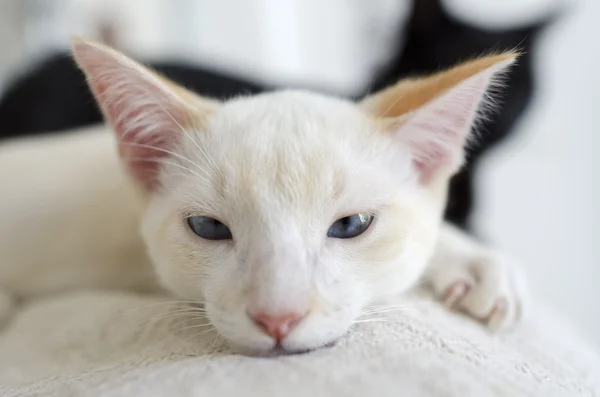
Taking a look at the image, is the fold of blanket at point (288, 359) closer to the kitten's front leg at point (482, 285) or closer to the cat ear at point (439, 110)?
the kitten's front leg at point (482, 285)

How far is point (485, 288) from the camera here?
2.90 ft

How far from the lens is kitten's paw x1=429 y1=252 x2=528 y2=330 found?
0.87 m

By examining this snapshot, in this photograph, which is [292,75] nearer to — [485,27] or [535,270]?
[485,27]

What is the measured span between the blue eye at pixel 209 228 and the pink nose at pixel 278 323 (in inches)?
6.0

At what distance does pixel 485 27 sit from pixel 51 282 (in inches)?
64.8

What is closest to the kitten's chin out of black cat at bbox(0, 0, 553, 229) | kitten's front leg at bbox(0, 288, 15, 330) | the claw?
the claw

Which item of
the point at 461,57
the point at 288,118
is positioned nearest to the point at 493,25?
the point at 461,57

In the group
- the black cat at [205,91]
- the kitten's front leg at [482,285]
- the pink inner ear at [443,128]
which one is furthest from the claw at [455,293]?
the black cat at [205,91]

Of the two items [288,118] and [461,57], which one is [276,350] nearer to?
[288,118]

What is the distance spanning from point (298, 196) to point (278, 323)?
16cm

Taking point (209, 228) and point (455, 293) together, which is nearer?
point (209, 228)

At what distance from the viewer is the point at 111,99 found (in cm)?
85

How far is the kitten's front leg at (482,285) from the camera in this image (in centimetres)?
87

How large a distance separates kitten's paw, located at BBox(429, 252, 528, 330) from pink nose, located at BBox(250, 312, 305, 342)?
1.07 ft
